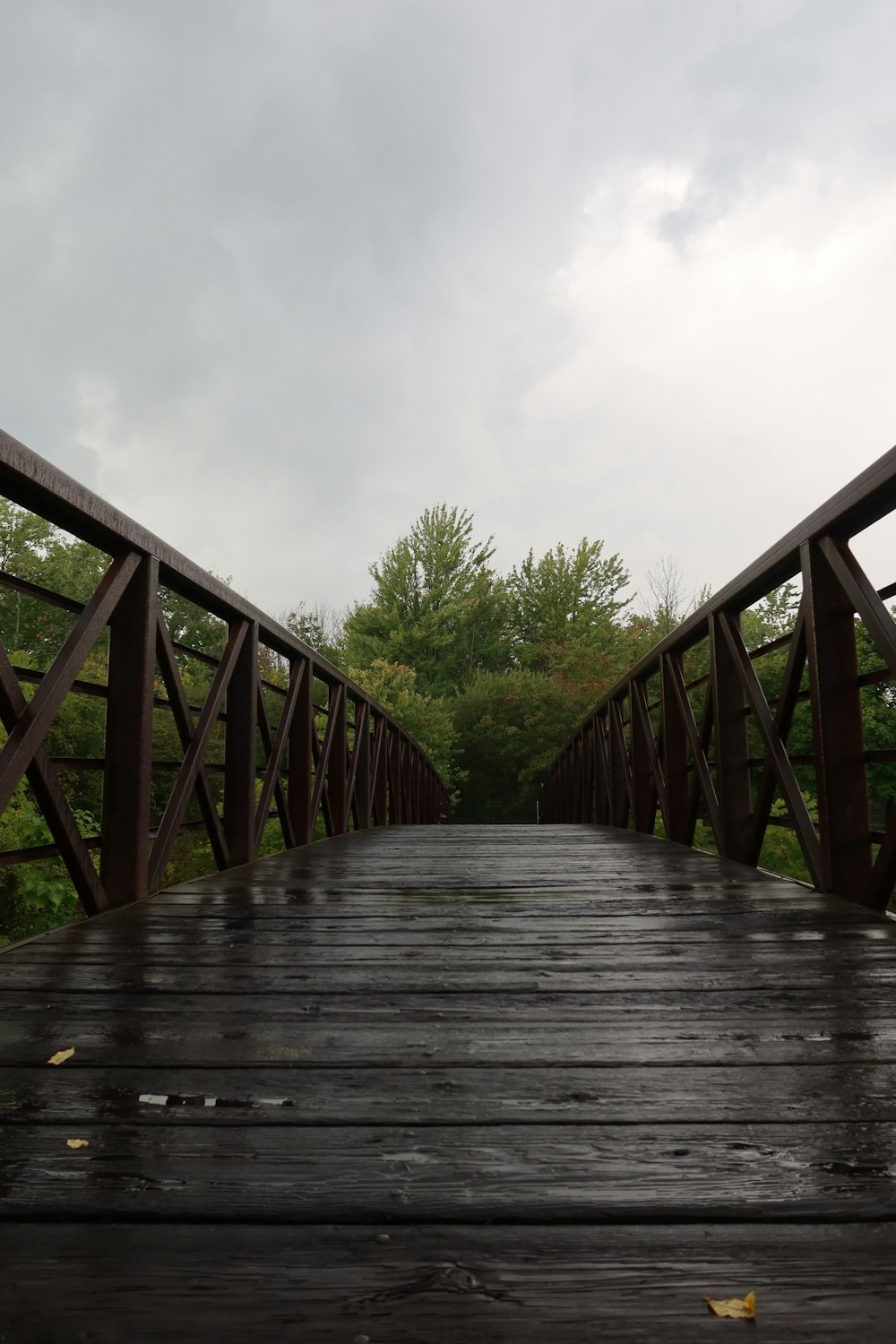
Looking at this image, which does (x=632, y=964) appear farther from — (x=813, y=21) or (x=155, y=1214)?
(x=813, y=21)

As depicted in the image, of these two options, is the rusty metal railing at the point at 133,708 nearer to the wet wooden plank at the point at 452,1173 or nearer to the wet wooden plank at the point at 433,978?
the wet wooden plank at the point at 433,978

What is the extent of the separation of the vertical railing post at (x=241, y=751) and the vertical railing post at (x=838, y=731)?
2152 millimetres

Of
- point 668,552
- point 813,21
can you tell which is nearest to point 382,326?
point 668,552

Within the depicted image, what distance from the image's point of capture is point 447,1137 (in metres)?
1.01

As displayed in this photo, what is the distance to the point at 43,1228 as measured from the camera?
2.70 ft

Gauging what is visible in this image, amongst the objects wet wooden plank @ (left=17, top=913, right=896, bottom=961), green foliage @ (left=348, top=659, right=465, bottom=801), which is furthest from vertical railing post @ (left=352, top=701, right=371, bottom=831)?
green foliage @ (left=348, top=659, right=465, bottom=801)

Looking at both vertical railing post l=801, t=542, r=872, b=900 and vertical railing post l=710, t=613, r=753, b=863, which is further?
vertical railing post l=710, t=613, r=753, b=863

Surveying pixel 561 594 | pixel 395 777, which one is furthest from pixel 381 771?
pixel 561 594

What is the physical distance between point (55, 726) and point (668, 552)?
19719 millimetres

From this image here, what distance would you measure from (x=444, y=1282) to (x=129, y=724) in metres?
1.91

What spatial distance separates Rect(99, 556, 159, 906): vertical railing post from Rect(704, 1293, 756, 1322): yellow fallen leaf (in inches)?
77.5

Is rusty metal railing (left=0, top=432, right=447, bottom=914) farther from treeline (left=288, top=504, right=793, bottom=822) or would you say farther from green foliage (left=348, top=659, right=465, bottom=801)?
treeline (left=288, top=504, right=793, bottom=822)

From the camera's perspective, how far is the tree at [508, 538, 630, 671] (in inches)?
1049

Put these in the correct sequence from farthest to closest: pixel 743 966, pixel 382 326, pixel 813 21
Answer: pixel 382 326 → pixel 813 21 → pixel 743 966
